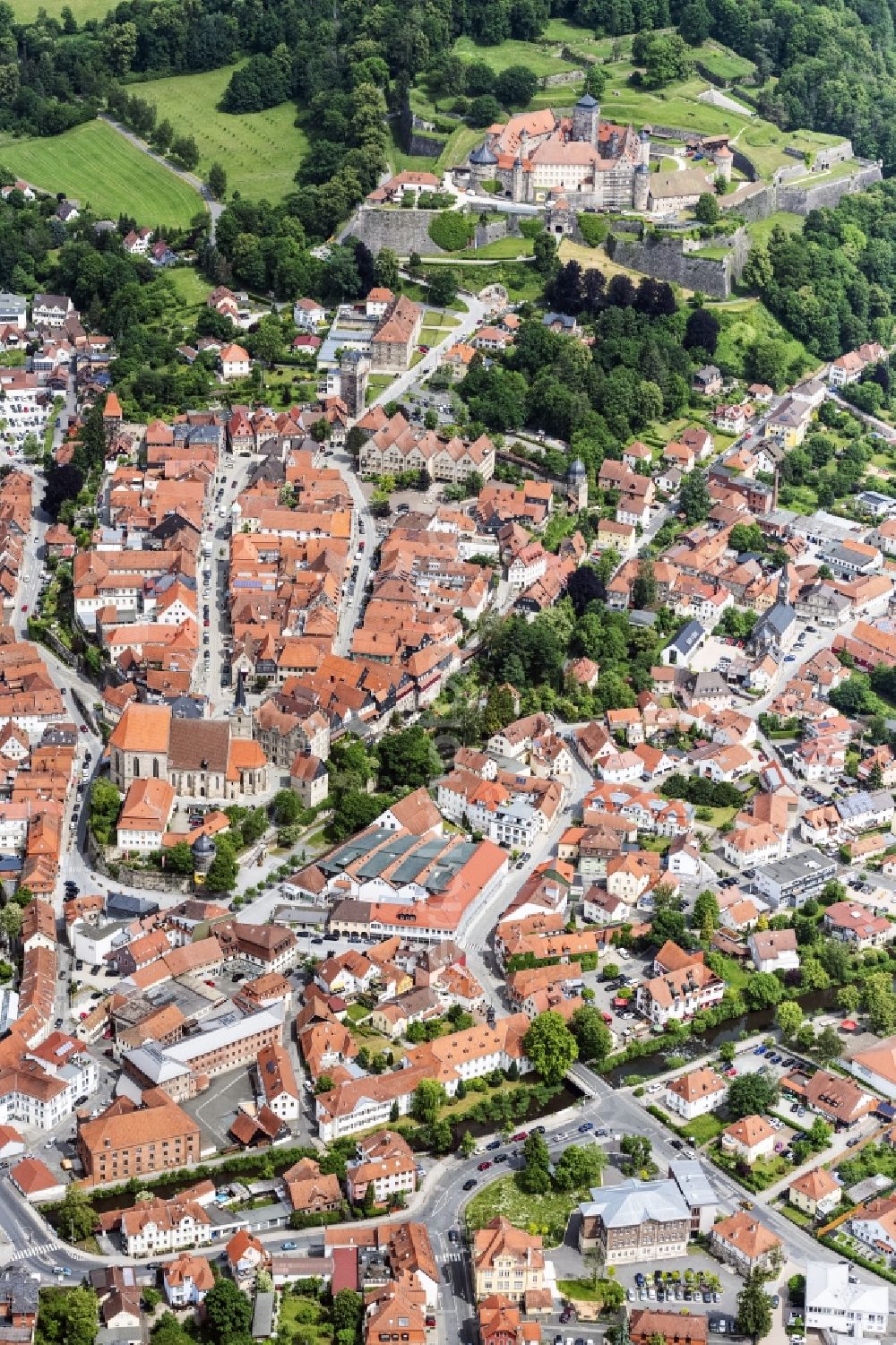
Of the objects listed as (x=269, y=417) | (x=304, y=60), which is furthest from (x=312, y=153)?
(x=269, y=417)

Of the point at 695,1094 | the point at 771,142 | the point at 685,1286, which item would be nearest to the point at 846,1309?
the point at 685,1286

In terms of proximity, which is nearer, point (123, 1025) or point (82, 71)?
point (123, 1025)

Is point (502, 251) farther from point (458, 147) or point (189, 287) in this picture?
point (189, 287)

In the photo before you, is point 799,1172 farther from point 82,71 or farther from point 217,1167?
point 82,71

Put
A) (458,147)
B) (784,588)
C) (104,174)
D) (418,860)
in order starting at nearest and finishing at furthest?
1. (418,860)
2. (784,588)
3. (458,147)
4. (104,174)

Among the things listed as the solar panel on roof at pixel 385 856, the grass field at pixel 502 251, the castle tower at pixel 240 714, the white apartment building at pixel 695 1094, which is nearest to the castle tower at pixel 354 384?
the grass field at pixel 502 251

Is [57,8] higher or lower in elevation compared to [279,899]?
higher

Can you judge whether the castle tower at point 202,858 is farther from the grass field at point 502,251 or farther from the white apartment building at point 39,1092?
the grass field at point 502,251
